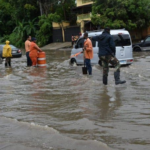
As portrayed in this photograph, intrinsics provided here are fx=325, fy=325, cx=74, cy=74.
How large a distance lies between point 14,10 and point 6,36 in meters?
4.08

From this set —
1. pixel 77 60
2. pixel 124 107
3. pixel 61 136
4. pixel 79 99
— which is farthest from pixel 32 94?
pixel 77 60

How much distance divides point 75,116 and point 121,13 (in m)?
25.7

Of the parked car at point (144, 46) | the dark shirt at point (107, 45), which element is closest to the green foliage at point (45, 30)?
the parked car at point (144, 46)

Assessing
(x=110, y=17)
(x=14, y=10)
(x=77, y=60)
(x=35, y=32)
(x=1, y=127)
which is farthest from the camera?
(x=14, y=10)

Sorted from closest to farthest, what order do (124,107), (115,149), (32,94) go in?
(115,149)
(124,107)
(32,94)

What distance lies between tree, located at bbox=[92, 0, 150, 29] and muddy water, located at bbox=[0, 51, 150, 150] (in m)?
21.5

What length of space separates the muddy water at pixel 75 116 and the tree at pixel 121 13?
21453 mm

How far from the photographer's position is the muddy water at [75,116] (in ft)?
15.5

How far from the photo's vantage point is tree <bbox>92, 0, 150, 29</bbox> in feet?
101

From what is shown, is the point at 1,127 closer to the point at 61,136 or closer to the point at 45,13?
the point at 61,136

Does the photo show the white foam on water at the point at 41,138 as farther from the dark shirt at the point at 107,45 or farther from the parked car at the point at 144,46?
the parked car at the point at 144,46

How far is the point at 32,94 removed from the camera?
8.60m

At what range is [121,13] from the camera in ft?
100

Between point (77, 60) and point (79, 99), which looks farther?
point (77, 60)
